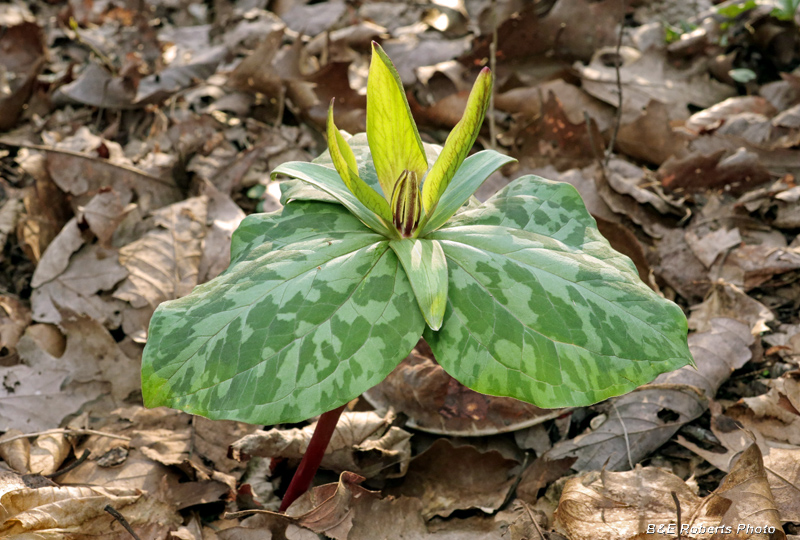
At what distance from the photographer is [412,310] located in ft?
3.99

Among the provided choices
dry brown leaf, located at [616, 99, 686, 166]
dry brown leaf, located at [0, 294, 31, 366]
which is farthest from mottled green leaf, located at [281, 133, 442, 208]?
dry brown leaf, located at [616, 99, 686, 166]

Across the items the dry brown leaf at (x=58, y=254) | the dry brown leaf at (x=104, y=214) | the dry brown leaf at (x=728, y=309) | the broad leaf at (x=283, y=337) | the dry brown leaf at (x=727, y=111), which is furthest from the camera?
the dry brown leaf at (x=727, y=111)

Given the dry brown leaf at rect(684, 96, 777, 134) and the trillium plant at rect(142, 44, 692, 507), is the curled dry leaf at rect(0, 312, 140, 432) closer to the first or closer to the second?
the trillium plant at rect(142, 44, 692, 507)

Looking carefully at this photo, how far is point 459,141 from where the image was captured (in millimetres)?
1221

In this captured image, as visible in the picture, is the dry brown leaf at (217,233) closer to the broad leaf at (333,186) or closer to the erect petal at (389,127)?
the broad leaf at (333,186)

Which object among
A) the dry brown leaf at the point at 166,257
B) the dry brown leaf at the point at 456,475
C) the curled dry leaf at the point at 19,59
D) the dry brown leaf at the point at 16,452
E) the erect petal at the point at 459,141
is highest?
the erect petal at the point at 459,141

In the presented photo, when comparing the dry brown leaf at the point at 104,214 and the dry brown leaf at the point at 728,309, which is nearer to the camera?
the dry brown leaf at the point at 728,309

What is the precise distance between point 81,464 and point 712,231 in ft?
8.28

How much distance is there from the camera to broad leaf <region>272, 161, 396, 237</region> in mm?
1333

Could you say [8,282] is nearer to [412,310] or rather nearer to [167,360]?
[167,360]

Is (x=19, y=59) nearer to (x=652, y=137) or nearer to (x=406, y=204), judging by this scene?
(x=406, y=204)

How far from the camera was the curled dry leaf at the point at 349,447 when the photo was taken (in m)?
1.76

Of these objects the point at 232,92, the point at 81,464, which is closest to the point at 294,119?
the point at 232,92

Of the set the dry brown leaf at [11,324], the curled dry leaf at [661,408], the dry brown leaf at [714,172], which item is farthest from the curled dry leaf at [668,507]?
the dry brown leaf at [11,324]
